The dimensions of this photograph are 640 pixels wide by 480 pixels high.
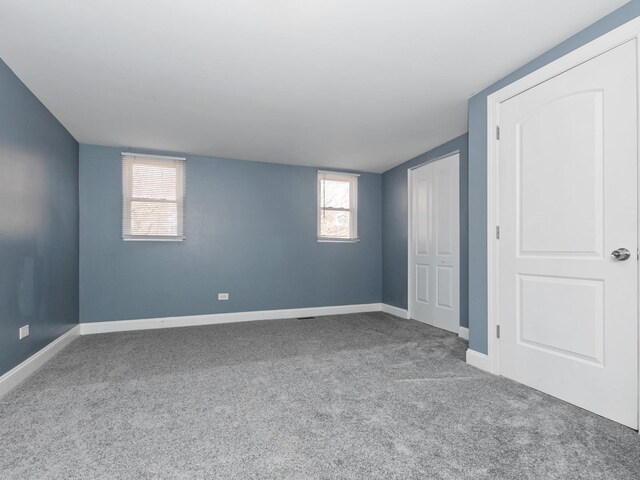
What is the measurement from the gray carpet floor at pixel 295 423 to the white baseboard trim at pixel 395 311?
1.83m

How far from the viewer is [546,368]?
241cm

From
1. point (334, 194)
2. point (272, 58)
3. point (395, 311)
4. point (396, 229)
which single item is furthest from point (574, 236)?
point (334, 194)

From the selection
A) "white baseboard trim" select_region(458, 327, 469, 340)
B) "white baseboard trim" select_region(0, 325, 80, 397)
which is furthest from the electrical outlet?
"white baseboard trim" select_region(458, 327, 469, 340)

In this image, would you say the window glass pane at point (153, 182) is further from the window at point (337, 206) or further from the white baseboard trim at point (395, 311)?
the white baseboard trim at point (395, 311)

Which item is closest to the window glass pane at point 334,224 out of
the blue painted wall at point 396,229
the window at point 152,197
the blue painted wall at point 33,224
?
the blue painted wall at point 396,229

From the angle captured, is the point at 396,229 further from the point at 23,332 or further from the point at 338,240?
the point at 23,332

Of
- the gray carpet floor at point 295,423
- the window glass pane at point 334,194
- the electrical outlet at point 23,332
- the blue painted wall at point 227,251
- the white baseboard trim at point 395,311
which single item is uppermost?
the window glass pane at point 334,194

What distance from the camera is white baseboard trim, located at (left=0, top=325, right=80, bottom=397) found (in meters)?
2.47

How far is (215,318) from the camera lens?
16.0 feet

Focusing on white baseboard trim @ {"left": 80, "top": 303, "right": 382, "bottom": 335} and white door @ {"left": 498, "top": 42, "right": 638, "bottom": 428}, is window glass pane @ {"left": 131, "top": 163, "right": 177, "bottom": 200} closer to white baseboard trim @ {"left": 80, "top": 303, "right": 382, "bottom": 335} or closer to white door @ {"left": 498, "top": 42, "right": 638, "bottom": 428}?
white baseboard trim @ {"left": 80, "top": 303, "right": 382, "bottom": 335}

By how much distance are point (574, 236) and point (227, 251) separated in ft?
13.5

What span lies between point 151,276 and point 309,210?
2478 mm

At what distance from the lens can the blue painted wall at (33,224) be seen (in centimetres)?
254

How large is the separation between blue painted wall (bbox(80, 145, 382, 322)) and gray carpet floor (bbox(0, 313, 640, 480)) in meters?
1.39
